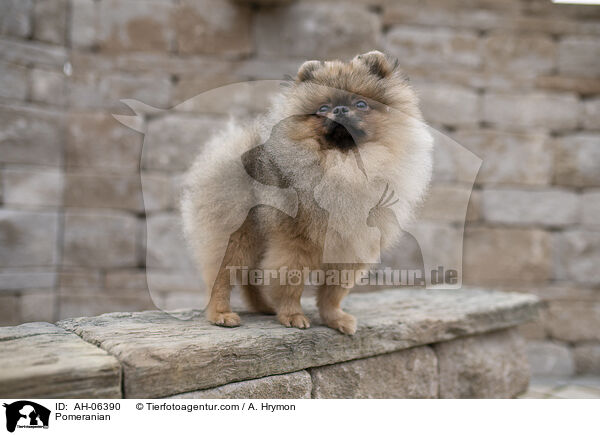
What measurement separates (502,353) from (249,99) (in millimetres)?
2634

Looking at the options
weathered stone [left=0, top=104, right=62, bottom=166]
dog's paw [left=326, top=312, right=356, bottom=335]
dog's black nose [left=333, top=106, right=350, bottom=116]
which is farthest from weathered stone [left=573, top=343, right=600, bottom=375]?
weathered stone [left=0, top=104, right=62, bottom=166]

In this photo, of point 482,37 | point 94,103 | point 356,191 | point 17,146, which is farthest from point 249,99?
point 356,191

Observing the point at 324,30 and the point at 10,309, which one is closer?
the point at 10,309

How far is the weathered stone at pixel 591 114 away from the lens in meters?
4.43

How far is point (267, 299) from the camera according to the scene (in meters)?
2.46

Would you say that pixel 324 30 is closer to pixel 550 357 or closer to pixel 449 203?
pixel 449 203

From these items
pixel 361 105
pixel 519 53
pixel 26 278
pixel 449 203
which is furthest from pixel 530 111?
pixel 26 278

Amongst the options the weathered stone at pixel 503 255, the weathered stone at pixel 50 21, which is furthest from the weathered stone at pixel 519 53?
the weathered stone at pixel 50 21

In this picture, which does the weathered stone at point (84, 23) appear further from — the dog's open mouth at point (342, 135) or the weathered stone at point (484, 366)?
the weathered stone at point (484, 366)

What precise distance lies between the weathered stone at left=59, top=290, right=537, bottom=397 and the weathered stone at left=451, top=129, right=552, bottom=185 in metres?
1.66

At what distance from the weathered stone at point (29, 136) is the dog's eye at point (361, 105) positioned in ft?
9.57

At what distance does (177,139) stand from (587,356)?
3927 millimetres

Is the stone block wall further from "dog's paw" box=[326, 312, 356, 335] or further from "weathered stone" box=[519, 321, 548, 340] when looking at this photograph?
"dog's paw" box=[326, 312, 356, 335]
